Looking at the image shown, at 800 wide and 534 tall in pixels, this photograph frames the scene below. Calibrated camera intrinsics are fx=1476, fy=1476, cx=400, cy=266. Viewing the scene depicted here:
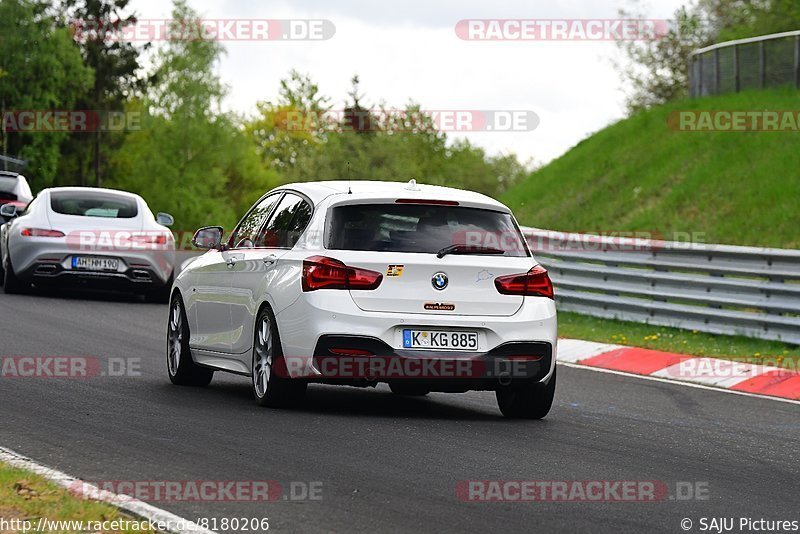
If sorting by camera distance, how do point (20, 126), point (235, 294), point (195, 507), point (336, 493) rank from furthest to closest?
1. point (20, 126)
2. point (235, 294)
3. point (336, 493)
4. point (195, 507)

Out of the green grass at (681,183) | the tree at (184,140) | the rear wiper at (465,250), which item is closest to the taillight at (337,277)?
the rear wiper at (465,250)

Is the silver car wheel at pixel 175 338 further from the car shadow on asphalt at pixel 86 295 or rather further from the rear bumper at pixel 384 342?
the car shadow on asphalt at pixel 86 295

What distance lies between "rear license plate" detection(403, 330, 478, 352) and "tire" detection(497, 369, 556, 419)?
2.13 ft

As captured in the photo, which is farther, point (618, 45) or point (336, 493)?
point (618, 45)

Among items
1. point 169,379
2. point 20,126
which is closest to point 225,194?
point 20,126

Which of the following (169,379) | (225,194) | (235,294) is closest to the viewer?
(235,294)

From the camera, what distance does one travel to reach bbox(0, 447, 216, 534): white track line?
6.05 m

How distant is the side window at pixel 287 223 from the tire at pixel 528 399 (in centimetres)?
183

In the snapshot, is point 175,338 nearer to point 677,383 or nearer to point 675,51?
point 677,383

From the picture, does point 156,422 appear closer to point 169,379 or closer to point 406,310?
point 406,310

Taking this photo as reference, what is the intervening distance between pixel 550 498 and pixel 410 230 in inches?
124

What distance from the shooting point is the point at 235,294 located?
35.5 ft

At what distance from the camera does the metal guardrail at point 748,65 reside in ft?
113

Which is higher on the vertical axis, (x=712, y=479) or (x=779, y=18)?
(x=779, y=18)
